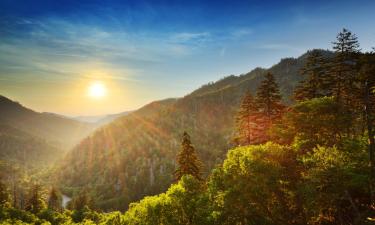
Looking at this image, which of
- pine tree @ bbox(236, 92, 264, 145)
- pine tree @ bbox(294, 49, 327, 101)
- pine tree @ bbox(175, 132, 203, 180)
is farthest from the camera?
pine tree @ bbox(236, 92, 264, 145)

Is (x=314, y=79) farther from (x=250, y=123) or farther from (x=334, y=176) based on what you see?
(x=334, y=176)

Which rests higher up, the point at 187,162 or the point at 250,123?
the point at 250,123

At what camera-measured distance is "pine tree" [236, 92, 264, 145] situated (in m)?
50.5

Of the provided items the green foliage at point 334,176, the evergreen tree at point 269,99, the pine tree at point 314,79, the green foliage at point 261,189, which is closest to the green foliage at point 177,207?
the green foliage at point 261,189

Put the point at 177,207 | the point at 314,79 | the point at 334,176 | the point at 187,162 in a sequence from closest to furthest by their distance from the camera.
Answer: the point at 334,176 < the point at 177,207 < the point at 314,79 < the point at 187,162

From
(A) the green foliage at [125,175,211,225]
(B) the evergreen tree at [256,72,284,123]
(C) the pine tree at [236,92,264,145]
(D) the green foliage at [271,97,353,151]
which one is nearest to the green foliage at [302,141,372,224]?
(D) the green foliage at [271,97,353,151]

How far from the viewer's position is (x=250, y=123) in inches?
2035

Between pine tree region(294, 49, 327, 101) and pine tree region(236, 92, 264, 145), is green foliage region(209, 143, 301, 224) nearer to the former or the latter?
pine tree region(294, 49, 327, 101)

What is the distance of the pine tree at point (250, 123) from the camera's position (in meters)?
50.5

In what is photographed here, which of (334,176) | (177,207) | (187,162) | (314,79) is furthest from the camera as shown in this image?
(187,162)

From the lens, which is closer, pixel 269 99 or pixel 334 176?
pixel 334 176

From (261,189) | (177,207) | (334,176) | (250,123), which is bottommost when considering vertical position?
(177,207)

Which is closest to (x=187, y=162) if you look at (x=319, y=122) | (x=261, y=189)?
(x=261, y=189)

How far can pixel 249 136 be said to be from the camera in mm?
51219
